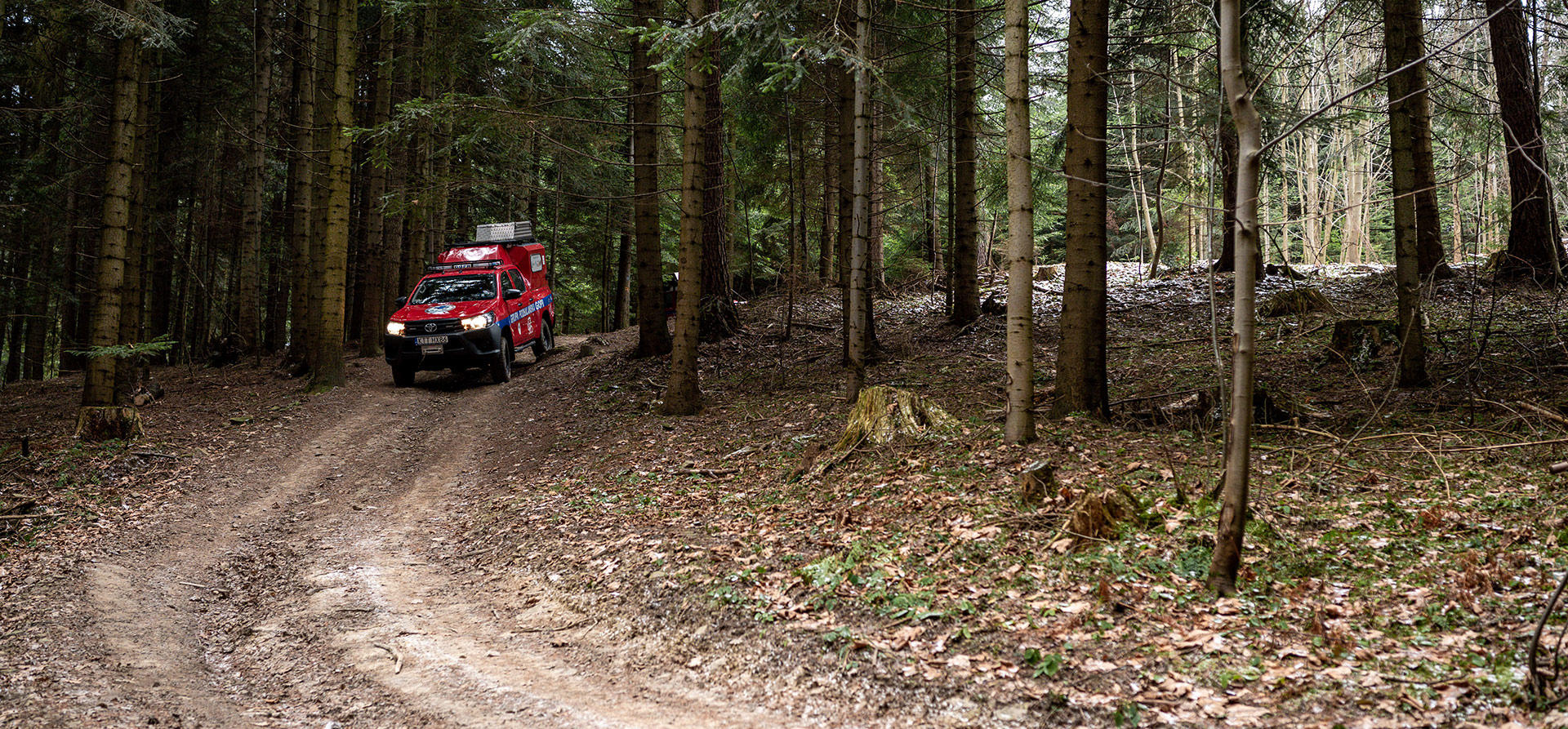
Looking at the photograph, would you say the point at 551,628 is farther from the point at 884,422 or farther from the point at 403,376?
the point at 403,376

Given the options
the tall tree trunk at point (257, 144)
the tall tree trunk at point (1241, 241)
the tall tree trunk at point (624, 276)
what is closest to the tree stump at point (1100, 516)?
the tall tree trunk at point (1241, 241)

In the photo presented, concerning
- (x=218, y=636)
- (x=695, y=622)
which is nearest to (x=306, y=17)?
(x=218, y=636)

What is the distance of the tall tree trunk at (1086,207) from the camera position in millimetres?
7574

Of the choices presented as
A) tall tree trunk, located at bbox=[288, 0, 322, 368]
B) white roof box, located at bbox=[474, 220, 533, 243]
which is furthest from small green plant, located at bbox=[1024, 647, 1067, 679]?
white roof box, located at bbox=[474, 220, 533, 243]

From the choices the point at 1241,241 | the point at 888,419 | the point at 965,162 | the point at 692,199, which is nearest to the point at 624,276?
the point at 965,162

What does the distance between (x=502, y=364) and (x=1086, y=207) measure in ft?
36.4

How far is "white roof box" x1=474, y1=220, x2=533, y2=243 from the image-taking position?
17281 mm

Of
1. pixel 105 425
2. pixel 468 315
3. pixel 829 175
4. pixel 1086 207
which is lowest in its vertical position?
pixel 105 425

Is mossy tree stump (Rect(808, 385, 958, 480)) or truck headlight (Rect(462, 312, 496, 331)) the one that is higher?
truck headlight (Rect(462, 312, 496, 331))

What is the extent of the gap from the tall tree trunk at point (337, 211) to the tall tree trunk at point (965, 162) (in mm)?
9940

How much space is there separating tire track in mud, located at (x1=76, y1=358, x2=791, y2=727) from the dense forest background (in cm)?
322

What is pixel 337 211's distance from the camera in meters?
12.8

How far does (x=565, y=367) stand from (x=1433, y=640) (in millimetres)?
14263

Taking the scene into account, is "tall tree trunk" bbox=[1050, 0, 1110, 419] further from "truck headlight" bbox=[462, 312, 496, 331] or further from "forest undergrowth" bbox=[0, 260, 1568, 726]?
"truck headlight" bbox=[462, 312, 496, 331]
